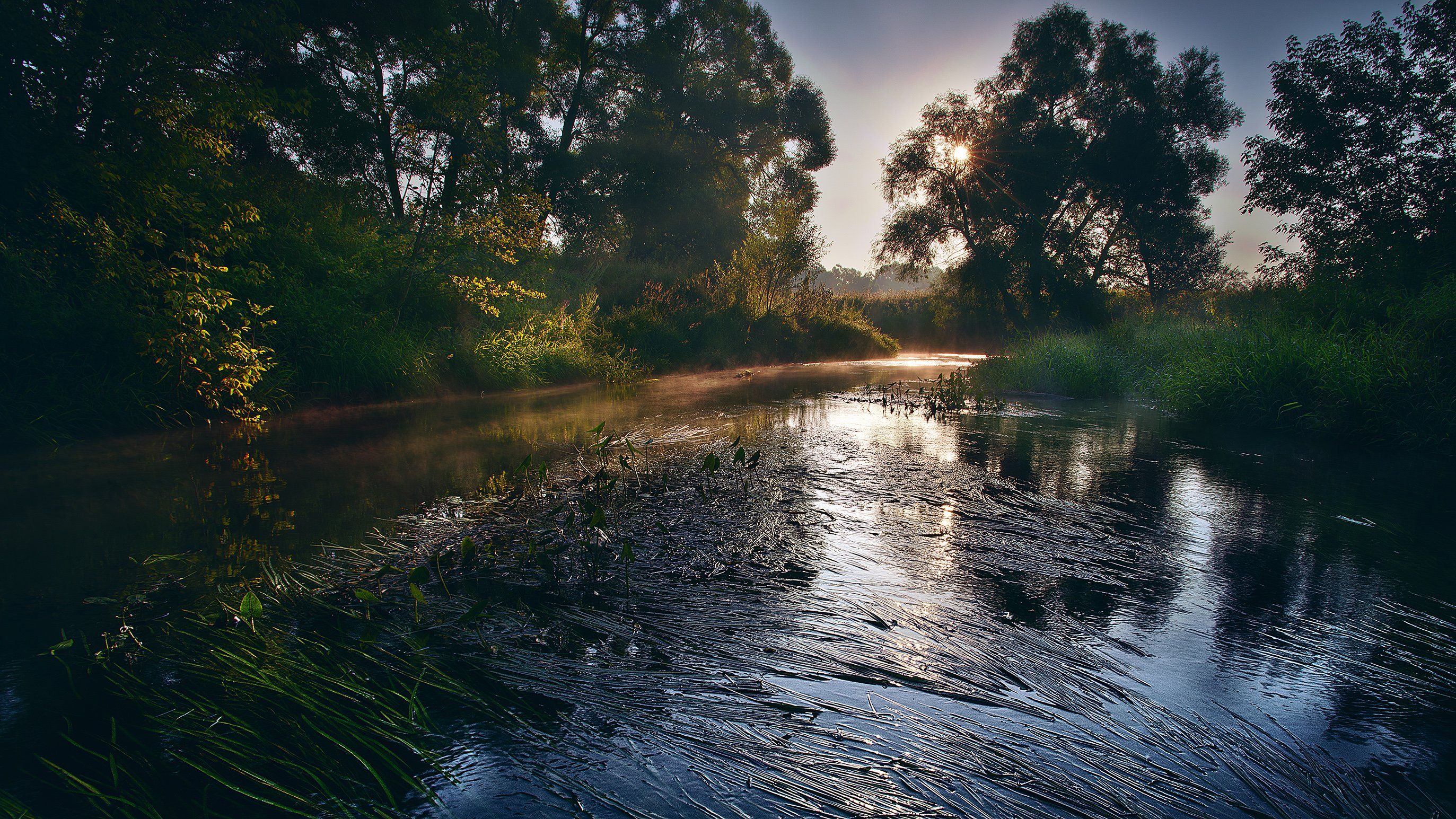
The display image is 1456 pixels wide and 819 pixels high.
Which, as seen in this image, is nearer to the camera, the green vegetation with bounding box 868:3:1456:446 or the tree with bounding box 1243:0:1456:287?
the green vegetation with bounding box 868:3:1456:446

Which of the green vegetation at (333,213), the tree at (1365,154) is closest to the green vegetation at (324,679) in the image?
the green vegetation at (333,213)

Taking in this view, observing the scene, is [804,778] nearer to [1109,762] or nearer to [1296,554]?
[1109,762]

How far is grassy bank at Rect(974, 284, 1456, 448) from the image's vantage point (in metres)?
7.24

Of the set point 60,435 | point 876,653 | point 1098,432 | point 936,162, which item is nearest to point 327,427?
point 60,435

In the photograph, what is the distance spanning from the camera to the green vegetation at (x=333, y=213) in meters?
6.80

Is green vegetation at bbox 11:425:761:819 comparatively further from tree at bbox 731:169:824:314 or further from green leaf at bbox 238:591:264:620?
tree at bbox 731:169:824:314

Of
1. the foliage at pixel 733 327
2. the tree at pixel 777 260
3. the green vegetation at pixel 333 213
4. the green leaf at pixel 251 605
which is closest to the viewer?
the green leaf at pixel 251 605

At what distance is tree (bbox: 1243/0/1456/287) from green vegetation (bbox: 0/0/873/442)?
42.7 feet

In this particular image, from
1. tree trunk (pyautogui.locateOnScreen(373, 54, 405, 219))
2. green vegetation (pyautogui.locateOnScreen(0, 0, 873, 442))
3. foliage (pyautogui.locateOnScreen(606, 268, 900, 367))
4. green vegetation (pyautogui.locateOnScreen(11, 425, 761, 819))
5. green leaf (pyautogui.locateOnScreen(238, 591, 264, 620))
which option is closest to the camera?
green vegetation (pyautogui.locateOnScreen(11, 425, 761, 819))

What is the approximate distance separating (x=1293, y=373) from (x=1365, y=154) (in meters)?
11.9

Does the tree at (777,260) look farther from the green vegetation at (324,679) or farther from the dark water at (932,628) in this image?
the green vegetation at (324,679)

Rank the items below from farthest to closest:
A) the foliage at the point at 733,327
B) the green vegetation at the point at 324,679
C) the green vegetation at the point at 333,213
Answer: the foliage at the point at 733,327 → the green vegetation at the point at 333,213 → the green vegetation at the point at 324,679

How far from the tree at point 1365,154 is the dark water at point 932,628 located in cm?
1193

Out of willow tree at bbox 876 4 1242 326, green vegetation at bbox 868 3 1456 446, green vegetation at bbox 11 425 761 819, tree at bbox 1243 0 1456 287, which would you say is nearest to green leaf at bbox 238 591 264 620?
green vegetation at bbox 11 425 761 819
